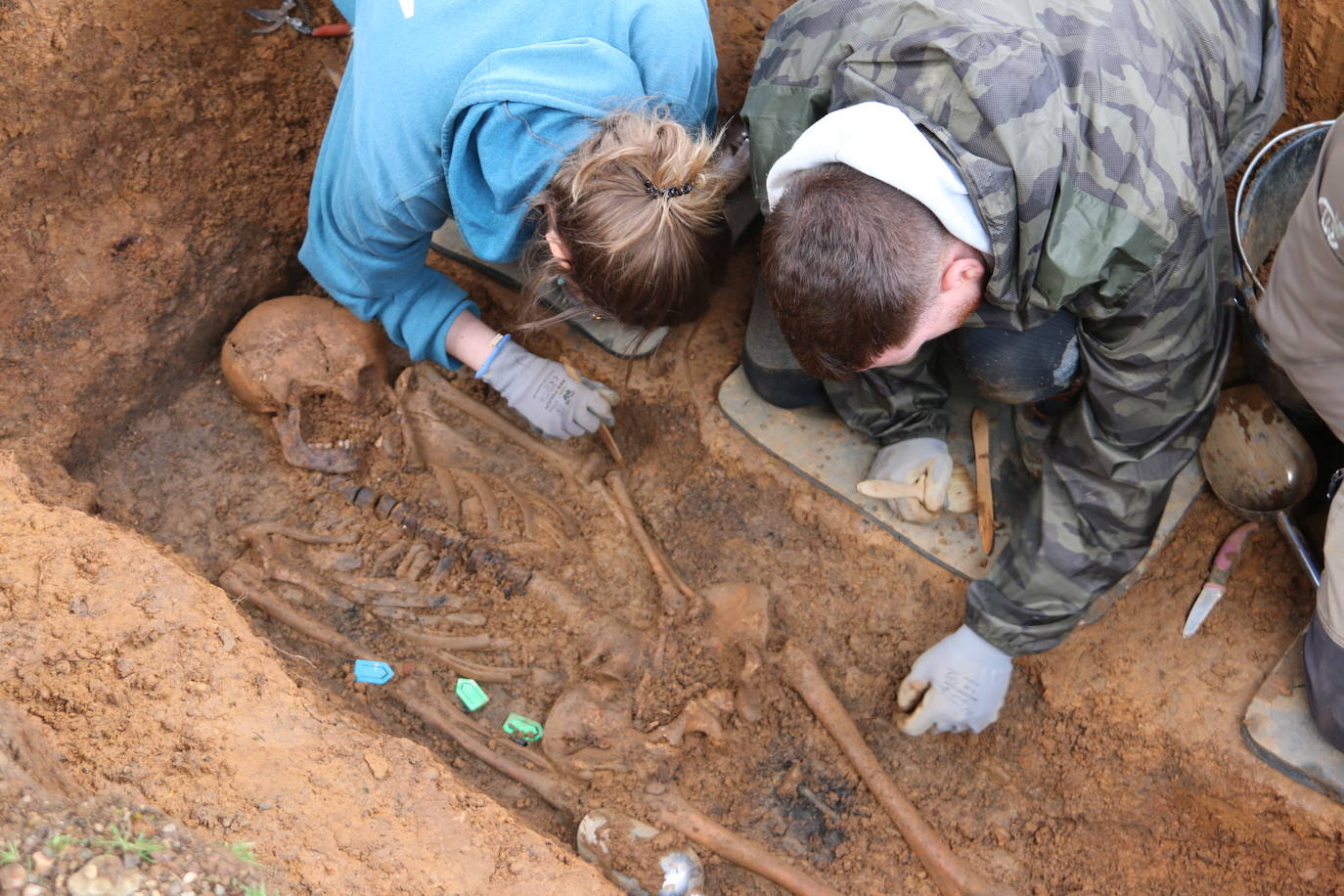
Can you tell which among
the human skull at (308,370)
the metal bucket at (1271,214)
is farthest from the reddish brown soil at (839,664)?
the metal bucket at (1271,214)

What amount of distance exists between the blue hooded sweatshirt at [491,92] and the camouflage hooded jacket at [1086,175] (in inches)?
10.6

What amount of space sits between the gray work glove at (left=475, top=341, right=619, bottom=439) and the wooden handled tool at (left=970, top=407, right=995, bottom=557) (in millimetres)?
1222

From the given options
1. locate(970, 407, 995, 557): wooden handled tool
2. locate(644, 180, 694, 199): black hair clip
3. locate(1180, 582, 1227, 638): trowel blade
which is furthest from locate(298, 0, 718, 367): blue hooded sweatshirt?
locate(1180, 582, 1227, 638): trowel blade

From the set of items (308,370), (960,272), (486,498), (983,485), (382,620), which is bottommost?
(382,620)

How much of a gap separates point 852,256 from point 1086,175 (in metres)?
0.56

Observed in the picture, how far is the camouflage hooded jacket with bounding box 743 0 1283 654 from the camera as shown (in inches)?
82.2

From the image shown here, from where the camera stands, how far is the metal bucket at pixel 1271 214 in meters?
2.67

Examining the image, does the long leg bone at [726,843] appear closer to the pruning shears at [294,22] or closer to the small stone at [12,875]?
the small stone at [12,875]

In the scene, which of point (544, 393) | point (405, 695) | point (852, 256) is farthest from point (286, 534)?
point (852, 256)

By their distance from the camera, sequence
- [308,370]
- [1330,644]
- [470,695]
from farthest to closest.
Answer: [308,370] → [470,695] → [1330,644]

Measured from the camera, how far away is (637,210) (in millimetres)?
2168

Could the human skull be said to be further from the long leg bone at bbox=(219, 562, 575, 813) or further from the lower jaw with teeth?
the long leg bone at bbox=(219, 562, 575, 813)

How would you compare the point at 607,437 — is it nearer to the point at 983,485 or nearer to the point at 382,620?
the point at 382,620

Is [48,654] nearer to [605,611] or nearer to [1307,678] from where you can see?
[605,611]
